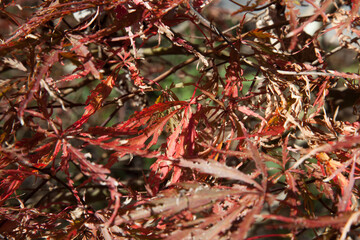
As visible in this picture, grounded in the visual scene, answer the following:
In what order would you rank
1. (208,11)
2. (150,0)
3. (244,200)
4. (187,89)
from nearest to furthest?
(244,200), (150,0), (208,11), (187,89)

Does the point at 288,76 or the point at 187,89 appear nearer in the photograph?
the point at 288,76

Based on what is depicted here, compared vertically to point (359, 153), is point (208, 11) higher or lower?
higher

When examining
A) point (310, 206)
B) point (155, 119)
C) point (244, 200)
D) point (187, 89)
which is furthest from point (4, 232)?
point (187, 89)

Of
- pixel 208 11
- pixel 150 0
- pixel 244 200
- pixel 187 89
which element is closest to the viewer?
pixel 244 200

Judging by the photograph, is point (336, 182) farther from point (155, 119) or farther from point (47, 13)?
point (47, 13)

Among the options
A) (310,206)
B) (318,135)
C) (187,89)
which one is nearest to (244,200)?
(310,206)

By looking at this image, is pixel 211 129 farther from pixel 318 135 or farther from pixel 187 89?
pixel 187 89

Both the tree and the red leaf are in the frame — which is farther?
the red leaf

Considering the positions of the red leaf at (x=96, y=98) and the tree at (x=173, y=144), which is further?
the red leaf at (x=96, y=98)

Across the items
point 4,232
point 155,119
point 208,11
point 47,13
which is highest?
point 47,13

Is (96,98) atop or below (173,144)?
atop
